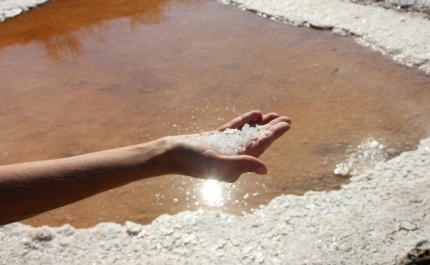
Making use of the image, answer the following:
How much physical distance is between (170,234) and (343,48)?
227 centimetres

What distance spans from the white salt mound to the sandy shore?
1.67ft

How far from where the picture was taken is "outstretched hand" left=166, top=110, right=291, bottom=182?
168 centimetres

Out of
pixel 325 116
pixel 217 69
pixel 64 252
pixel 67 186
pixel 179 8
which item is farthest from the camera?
pixel 179 8

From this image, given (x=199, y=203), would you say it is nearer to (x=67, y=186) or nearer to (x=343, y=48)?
(x=67, y=186)

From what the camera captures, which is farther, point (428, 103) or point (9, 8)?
point (9, 8)

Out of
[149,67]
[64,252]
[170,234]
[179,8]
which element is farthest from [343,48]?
[64,252]

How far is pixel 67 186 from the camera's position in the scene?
1597 millimetres

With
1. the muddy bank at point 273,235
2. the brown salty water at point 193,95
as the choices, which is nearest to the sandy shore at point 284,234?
the muddy bank at point 273,235

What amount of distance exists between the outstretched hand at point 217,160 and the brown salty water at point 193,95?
0.64m

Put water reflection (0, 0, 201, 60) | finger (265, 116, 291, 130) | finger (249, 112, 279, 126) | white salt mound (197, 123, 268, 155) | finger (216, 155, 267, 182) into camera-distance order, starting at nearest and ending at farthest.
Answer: finger (216, 155, 267, 182), white salt mound (197, 123, 268, 155), finger (265, 116, 291, 130), finger (249, 112, 279, 126), water reflection (0, 0, 201, 60)

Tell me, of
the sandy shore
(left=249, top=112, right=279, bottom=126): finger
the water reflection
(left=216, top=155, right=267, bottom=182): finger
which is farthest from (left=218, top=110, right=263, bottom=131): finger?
the water reflection

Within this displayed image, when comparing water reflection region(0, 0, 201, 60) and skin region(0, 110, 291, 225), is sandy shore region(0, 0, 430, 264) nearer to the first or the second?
skin region(0, 110, 291, 225)

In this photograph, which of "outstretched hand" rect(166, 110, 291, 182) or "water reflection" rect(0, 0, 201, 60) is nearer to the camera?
"outstretched hand" rect(166, 110, 291, 182)

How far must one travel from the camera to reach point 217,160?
5.56 ft
